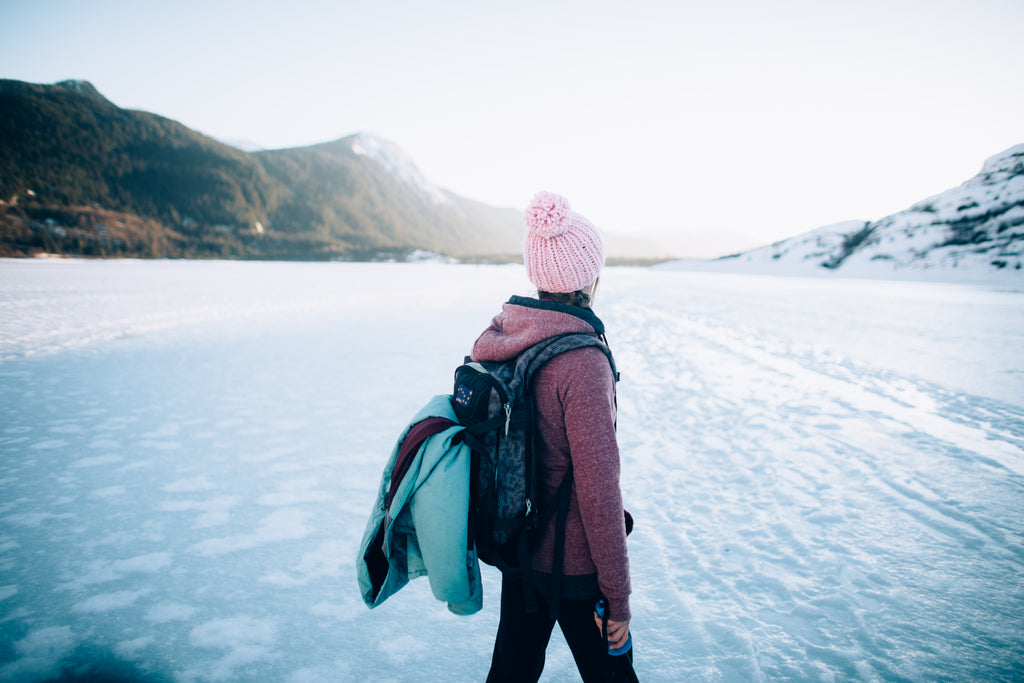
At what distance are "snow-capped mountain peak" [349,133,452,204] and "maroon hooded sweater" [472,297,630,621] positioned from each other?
600 feet

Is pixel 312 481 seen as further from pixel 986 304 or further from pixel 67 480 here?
pixel 986 304

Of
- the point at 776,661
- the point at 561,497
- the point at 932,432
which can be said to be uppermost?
the point at 561,497

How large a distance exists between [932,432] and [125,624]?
6407 mm

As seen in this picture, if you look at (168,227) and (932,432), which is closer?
(932,432)

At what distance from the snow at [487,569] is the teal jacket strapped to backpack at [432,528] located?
1122 mm

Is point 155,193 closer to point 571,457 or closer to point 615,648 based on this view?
point 571,457

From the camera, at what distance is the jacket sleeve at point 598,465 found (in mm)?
1082

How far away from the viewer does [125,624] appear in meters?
2.16

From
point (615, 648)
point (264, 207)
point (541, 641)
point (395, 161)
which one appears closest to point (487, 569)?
point (541, 641)

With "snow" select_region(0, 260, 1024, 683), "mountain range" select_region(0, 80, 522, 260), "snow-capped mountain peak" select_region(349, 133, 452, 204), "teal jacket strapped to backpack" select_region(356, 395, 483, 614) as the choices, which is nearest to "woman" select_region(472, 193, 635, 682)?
"teal jacket strapped to backpack" select_region(356, 395, 483, 614)

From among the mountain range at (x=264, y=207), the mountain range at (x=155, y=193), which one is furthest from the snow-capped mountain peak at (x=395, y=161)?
the mountain range at (x=155, y=193)

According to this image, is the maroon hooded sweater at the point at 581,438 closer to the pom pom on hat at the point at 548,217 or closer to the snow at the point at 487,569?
the pom pom on hat at the point at 548,217

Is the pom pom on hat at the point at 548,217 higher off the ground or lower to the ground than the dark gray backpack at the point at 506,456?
higher

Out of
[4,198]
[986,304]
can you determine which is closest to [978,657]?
[986,304]
